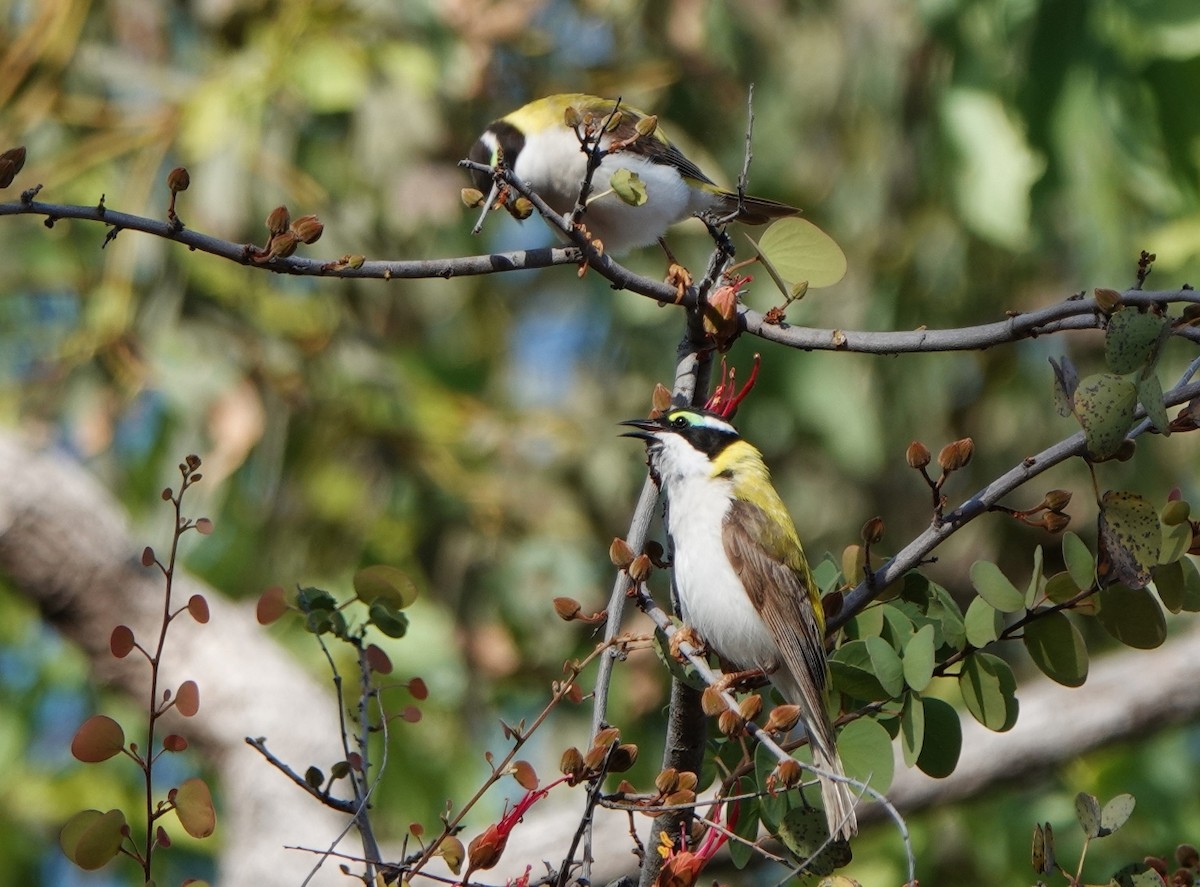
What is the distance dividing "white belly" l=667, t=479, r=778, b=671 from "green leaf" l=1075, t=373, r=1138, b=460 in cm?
98

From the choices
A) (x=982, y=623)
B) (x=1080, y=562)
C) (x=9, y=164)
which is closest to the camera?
(x=9, y=164)

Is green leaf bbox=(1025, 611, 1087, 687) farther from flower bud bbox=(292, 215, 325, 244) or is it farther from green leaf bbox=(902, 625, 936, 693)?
flower bud bbox=(292, 215, 325, 244)

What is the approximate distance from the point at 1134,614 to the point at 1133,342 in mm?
404

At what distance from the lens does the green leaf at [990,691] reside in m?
1.97

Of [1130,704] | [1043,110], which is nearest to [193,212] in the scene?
[1043,110]

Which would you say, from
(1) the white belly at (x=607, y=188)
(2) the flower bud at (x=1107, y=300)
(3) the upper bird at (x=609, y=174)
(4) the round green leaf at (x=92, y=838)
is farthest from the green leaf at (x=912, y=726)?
(1) the white belly at (x=607, y=188)

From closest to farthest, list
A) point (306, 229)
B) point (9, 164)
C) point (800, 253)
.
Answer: point (9, 164), point (306, 229), point (800, 253)

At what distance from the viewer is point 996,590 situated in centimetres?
194

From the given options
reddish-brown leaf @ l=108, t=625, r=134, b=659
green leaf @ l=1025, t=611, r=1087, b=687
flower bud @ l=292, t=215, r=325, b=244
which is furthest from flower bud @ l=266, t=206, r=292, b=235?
green leaf @ l=1025, t=611, r=1087, b=687

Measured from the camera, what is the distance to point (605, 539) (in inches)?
268

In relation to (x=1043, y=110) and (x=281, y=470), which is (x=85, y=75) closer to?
(x=281, y=470)

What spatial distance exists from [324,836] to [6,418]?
2.14 meters

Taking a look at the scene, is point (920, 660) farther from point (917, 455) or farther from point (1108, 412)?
point (1108, 412)

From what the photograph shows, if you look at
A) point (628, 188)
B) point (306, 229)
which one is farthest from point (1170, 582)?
point (306, 229)
